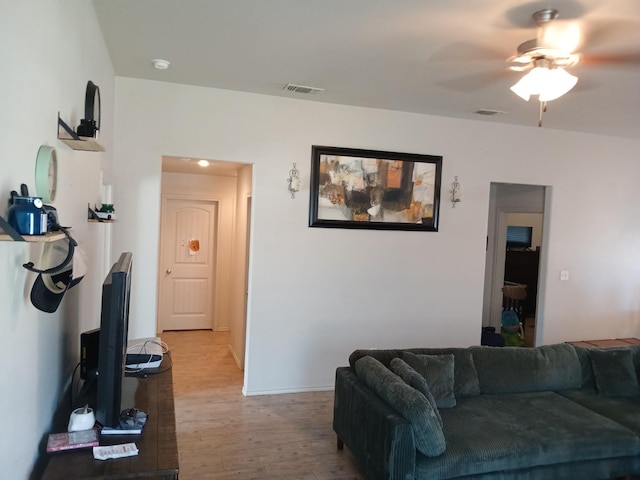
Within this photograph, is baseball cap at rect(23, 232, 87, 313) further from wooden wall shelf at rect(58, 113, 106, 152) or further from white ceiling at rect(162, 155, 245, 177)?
white ceiling at rect(162, 155, 245, 177)

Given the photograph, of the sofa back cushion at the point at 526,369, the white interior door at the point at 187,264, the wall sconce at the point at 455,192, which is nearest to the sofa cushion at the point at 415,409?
the sofa back cushion at the point at 526,369

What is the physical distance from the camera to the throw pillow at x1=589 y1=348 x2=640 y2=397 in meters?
3.50

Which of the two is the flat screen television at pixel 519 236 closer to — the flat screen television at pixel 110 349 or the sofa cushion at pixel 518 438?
the sofa cushion at pixel 518 438

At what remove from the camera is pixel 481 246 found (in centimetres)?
513

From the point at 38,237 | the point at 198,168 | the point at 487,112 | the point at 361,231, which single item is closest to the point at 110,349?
the point at 38,237

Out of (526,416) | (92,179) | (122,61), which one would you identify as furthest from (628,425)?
(122,61)

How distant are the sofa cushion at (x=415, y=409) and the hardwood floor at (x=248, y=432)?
2.48 ft

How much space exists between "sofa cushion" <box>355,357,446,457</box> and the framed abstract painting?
6.84 ft

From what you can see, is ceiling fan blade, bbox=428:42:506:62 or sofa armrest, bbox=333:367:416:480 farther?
ceiling fan blade, bbox=428:42:506:62

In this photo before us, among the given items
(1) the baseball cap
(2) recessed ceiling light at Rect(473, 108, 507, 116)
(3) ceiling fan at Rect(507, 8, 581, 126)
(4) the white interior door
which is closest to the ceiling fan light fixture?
(3) ceiling fan at Rect(507, 8, 581, 126)

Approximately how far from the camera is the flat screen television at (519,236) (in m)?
7.89

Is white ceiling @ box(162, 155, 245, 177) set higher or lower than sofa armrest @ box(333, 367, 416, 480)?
higher

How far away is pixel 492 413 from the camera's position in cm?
301

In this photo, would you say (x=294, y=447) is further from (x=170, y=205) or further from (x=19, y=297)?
(x=170, y=205)
